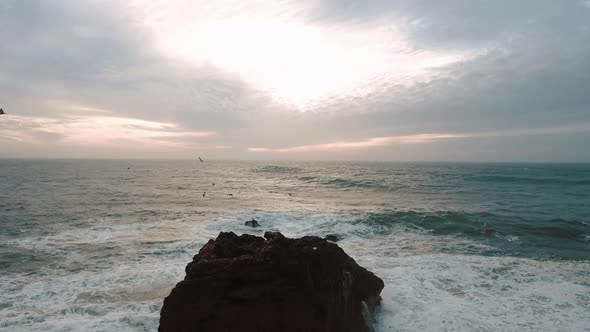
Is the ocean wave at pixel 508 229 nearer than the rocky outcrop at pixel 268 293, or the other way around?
the rocky outcrop at pixel 268 293

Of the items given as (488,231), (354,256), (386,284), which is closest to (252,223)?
(354,256)

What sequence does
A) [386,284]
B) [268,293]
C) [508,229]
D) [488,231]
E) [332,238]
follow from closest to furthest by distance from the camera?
[268,293]
[386,284]
[332,238]
[488,231]
[508,229]

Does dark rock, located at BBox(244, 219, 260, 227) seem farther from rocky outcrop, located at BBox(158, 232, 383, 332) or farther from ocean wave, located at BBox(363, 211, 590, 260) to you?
rocky outcrop, located at BBox(158, 232, 383, 332)

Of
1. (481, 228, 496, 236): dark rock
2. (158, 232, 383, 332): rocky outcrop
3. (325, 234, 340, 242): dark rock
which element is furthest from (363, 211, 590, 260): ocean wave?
(158, 232, 383, 332): rocky outcrop

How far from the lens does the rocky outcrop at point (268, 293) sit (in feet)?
26.6

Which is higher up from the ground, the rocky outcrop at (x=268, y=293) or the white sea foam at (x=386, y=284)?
the rocky outcrop at (x=268, y=293)

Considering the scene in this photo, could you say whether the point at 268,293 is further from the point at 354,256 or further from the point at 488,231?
the point at 488,231

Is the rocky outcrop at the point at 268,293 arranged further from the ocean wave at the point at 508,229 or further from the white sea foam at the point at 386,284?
the ocean wave at the point at 508,229

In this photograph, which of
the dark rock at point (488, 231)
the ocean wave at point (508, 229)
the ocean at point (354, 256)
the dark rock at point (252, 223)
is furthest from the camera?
the dark rock at point (252, 223)

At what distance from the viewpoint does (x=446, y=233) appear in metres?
23.1

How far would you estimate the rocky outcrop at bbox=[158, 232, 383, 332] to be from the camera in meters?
8.12

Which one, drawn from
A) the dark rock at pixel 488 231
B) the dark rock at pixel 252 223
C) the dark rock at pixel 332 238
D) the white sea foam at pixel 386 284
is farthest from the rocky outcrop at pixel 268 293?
the dark rock at pixel 488 231

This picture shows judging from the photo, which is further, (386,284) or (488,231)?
(488,231)

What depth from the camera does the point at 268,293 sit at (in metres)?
8.28
